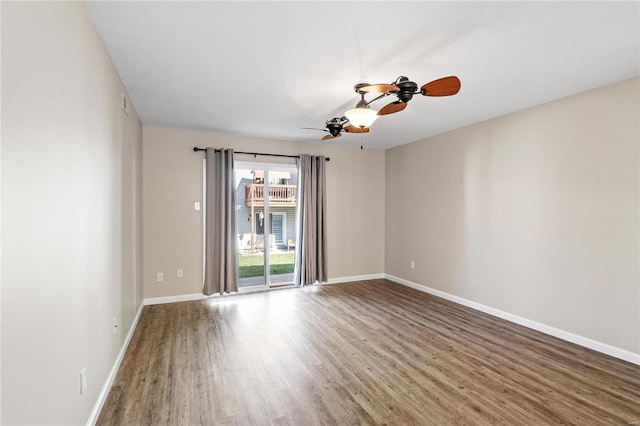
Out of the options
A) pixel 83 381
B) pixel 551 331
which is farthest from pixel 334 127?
pixel 551 331

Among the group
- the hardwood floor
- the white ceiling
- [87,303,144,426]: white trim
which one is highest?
the white ceiling

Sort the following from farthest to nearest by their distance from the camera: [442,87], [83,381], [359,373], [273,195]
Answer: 1. [273,195]
2. [359,373]
3. [442,87]
4. [83,381]

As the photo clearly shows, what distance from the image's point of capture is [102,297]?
2264mm

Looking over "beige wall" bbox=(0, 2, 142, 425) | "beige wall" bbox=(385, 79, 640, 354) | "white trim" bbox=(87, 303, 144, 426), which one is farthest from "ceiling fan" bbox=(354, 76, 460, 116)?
"white trim" bbox=(87, 303, 144, 426)

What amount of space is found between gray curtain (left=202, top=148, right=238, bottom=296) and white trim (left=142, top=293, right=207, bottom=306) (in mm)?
144

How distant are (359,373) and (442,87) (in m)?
2.39

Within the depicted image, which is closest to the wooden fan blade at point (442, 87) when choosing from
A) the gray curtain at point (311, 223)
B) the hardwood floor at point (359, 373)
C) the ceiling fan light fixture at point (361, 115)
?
the ceiling fan light fixture at point (361, 115)

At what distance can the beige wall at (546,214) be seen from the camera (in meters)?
2.98

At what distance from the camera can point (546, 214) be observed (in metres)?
3.60

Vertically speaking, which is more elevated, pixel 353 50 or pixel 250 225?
pixel 353 50

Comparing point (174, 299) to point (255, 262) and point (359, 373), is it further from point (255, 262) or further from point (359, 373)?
point (359, 373)

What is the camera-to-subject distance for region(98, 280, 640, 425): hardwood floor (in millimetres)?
2170

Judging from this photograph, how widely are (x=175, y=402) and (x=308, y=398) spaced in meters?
0.97

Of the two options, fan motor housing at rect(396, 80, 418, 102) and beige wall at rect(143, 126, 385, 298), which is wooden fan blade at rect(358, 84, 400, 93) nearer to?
fan motor housing at rect(396, 80, 418, 102)
